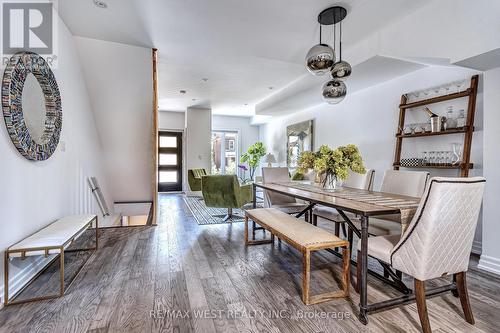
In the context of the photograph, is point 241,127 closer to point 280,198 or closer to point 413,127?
point 280,198

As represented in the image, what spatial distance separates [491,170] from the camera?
2457 mm

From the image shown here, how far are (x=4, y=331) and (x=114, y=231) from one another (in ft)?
7.31

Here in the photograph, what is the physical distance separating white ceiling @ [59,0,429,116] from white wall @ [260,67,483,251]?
1.09m

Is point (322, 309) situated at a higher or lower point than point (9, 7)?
lower

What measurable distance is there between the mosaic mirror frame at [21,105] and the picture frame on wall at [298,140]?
4876 mm

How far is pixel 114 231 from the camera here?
3717 millimetres

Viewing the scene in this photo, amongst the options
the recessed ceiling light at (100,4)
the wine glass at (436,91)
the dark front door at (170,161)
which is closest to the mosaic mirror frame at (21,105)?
the recessed ceiling light at (100,4)

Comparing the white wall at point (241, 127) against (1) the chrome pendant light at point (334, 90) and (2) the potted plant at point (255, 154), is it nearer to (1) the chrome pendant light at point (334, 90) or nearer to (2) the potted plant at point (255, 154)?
(2) the potted plant at point (255, 154)

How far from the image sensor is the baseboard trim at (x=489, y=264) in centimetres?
237

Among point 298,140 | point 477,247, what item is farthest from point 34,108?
point 298,140

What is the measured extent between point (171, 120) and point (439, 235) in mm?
7854

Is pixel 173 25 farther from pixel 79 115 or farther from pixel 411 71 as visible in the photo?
pixel 411 71

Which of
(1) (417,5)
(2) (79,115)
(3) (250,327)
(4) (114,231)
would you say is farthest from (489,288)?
(2) (79,115)

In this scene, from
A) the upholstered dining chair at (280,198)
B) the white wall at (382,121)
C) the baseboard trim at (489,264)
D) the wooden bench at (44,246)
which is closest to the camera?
the wooden bench at (44,246)
